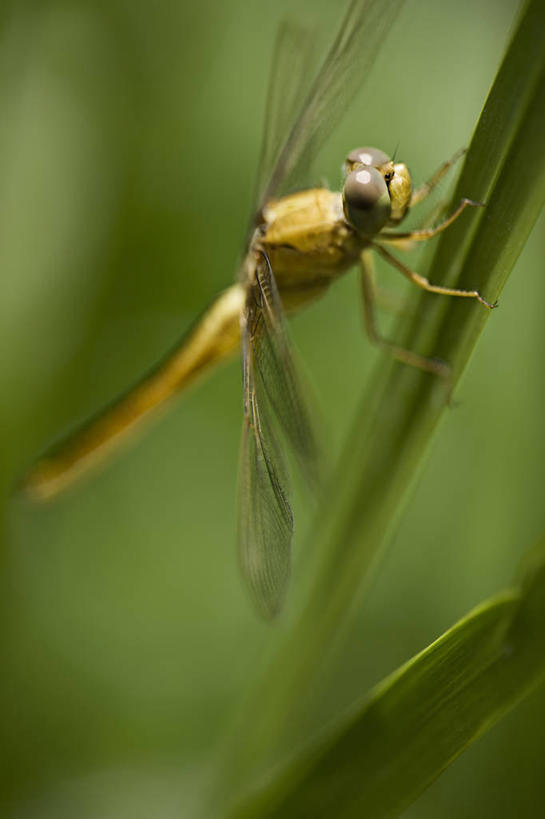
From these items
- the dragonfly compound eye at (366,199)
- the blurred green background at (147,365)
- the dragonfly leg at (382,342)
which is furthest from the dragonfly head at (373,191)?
the blurred green background at (147,365)

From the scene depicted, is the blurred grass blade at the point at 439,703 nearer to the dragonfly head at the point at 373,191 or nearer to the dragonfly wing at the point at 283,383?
the dragonfly wing at the point at 283,383

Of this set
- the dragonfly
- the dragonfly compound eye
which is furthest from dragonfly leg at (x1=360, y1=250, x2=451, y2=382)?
the dragonfly compound eye

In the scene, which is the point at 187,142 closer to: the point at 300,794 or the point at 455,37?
the point at 455,37

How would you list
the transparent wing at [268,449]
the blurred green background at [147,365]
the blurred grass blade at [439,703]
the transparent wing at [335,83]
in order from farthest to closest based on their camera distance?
the blurred green background at [147,365] → the transparent wing at [335,83] → the transparent wing at [268,449] → the blurred grass blade at [439,703]

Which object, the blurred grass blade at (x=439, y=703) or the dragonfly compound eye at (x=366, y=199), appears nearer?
the blurred grass blade at (x=439, y=703)

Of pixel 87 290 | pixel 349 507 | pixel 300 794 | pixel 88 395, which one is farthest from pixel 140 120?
pixel 300 794

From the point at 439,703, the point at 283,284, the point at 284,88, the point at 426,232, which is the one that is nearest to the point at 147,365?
the point at 283,284

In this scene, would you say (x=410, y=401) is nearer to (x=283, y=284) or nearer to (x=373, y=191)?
(x=373, y=191)
